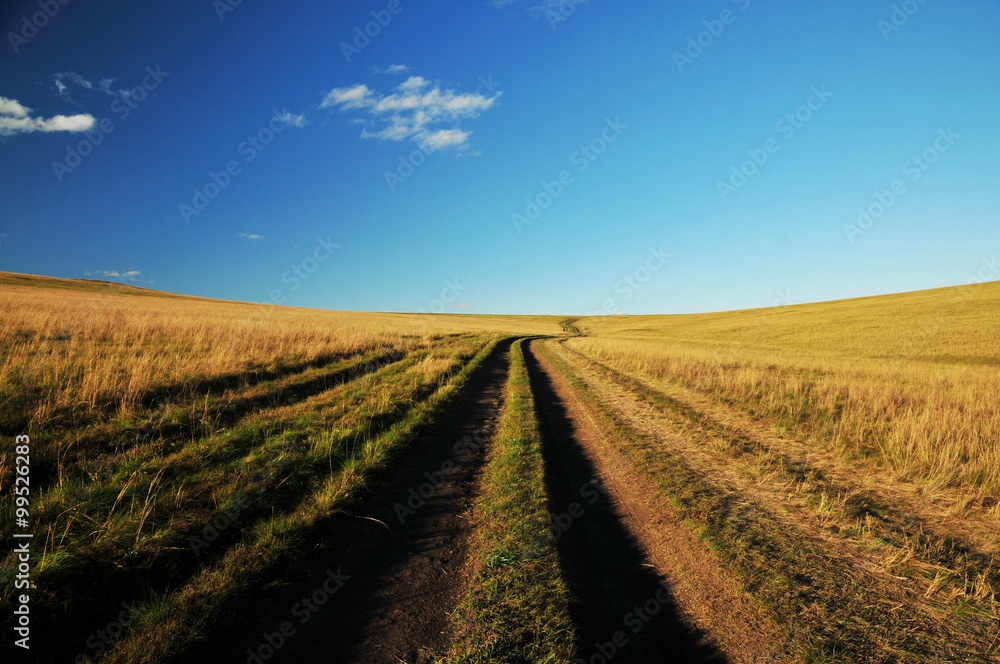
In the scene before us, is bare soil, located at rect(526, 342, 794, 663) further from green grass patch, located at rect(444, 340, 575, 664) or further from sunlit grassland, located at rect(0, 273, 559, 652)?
sunlit grassland, located at rect(0, 273, 559, 652)

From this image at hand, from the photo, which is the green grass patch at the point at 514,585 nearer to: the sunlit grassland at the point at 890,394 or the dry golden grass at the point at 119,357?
the sunlit grassland at the point at 890,394

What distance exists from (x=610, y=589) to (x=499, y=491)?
7.18 feet

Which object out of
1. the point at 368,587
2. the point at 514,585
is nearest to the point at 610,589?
the point at 514,585

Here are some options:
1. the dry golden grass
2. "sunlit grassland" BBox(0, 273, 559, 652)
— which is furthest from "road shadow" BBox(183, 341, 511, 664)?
the dry golden grass

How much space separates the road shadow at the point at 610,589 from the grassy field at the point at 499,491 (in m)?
Answer: 0.16

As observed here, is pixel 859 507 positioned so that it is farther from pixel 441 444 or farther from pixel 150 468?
pixel 150 468

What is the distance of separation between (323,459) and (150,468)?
2110 millimetres

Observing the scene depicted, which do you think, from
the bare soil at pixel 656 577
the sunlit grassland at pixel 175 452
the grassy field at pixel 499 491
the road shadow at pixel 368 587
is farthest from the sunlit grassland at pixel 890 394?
the sunlit grassland at pixel 175 452

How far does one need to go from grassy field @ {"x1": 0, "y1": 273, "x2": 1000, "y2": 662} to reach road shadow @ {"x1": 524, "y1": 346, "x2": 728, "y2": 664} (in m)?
0.16

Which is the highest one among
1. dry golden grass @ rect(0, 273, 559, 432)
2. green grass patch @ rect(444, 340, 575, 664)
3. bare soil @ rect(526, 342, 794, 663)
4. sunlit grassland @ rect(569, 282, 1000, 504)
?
dry golden grass @ rect(0, 273, 559, 432)

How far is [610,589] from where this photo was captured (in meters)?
3.96

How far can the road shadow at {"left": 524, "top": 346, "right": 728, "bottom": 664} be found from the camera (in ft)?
10.7

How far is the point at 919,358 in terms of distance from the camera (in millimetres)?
22922

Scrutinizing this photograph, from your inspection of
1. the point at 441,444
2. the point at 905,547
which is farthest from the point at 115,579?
the point at 905,547
